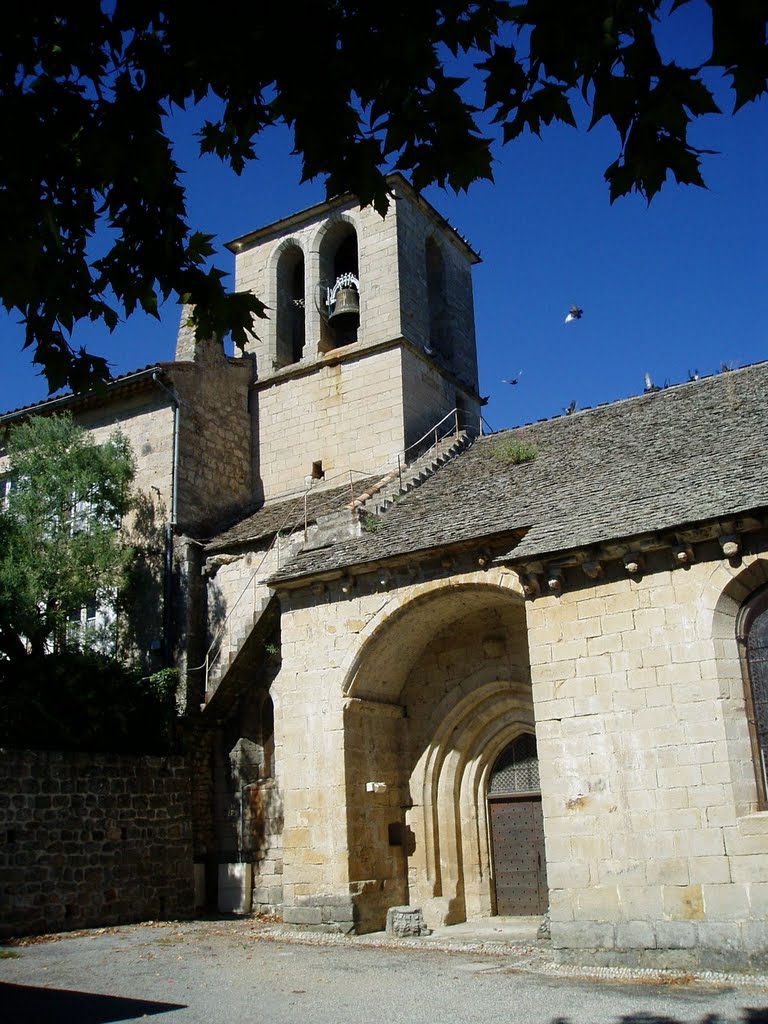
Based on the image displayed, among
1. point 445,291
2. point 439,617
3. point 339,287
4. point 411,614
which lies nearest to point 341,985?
point 411,614

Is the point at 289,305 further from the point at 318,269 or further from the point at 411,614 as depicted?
the point at 411,614

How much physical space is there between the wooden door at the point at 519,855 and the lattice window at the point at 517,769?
15 centimetres

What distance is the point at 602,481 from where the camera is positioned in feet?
42.8

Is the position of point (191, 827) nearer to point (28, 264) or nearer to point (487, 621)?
point (487, 621)

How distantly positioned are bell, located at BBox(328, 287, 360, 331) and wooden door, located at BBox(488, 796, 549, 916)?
10086mm

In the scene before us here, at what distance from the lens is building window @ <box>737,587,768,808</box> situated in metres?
9.95

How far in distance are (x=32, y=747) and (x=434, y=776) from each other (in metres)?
5.69

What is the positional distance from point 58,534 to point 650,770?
10.7 meters

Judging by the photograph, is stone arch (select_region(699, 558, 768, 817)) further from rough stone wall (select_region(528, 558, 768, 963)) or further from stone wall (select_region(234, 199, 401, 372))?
stone wall (select_region(234, 199, 401, 372))

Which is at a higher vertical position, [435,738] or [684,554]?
[684,554]

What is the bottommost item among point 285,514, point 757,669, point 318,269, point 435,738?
point 435,738

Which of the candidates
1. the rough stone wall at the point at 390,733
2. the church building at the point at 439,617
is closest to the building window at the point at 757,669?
the church building at the point at 439,617

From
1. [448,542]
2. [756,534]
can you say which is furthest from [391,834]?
[756,534]

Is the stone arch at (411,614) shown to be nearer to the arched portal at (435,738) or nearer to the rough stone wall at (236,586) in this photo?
the arched portal at (435,738)
